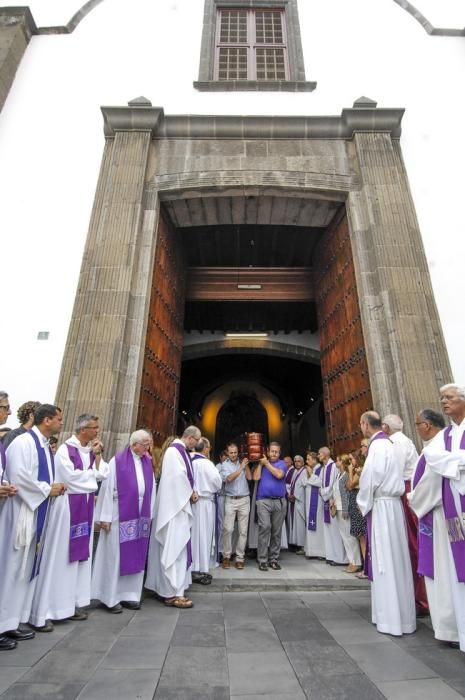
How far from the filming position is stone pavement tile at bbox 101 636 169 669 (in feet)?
7.73

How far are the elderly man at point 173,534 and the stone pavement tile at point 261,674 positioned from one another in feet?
4.35

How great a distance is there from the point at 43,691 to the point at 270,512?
384 cm

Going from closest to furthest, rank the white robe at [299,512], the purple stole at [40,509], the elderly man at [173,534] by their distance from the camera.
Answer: the purple stole at [40,509] < the elderly man at [173,534] < the white robe at [299,512]

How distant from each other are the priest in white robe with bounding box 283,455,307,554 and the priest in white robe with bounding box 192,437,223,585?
2.58 meters

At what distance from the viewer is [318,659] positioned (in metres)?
2.44

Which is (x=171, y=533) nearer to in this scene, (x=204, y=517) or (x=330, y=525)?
(x=204, y=517)

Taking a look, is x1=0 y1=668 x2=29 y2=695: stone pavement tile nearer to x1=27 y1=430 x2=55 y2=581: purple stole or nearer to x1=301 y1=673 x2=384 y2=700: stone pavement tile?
x1=27 y1=430 x2=55 y2=581: purple stole

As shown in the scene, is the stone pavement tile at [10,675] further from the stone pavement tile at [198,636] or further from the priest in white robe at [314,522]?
the priest in white robe at [314,522]

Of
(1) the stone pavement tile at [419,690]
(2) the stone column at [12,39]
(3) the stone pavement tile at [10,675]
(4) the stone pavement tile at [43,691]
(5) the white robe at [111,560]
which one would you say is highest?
(2) the stone column at [12,39]

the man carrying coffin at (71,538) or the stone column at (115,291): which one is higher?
the stone column at (115,291)

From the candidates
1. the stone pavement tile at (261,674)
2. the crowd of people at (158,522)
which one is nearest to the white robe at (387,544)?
the crowd of people at (158,522)

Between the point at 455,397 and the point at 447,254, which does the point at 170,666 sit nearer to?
the point at 455,397

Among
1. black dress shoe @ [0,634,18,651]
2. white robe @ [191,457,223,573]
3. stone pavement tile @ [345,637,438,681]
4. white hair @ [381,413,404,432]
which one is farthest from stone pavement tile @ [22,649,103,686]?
white hair @ [381,413,404,432]

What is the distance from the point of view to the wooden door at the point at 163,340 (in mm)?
6043
